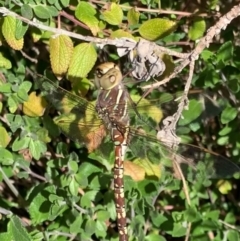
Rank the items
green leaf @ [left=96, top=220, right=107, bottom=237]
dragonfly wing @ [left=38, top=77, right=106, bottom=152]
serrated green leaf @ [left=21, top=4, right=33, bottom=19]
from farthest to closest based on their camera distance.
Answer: green leaf @ [left=96, top=220, right=107, bottom=237]
dragonfly wing @ [left=38, top=77, right=106, bottom=152]
serrated green leaf @ [left=21, top=4, right=33, bottom=19]

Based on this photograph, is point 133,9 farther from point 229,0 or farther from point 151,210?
point 151,210

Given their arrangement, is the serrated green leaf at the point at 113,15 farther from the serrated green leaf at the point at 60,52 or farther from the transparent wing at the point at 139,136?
the transparent wing at the point at 139,136

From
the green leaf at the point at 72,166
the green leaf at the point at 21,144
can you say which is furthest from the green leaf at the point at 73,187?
the green leaf at the point at 21,144

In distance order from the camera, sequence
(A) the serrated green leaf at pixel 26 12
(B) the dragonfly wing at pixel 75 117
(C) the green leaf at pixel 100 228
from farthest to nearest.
Answer: (C) the green leaf at pixel 100 228, (B) the dragonfly wing at pixel 75 117, (A) the serrated green leaf at pixel 26 12

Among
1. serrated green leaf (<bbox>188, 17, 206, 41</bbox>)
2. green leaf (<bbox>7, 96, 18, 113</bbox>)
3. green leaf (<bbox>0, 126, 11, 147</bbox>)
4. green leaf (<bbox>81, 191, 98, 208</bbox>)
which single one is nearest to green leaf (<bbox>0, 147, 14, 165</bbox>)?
green leaf (<bbox>0, 126, 11, 147</bbox>)

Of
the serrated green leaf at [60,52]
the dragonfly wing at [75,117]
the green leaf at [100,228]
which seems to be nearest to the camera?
the serrated green leaf at [60,52]

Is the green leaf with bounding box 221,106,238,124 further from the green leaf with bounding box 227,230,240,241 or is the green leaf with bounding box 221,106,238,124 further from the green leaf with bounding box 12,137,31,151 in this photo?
the green leaf with bounding box 12,137,31,151

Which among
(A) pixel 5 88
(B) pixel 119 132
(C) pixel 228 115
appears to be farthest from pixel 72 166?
(C) pixel 228 115
